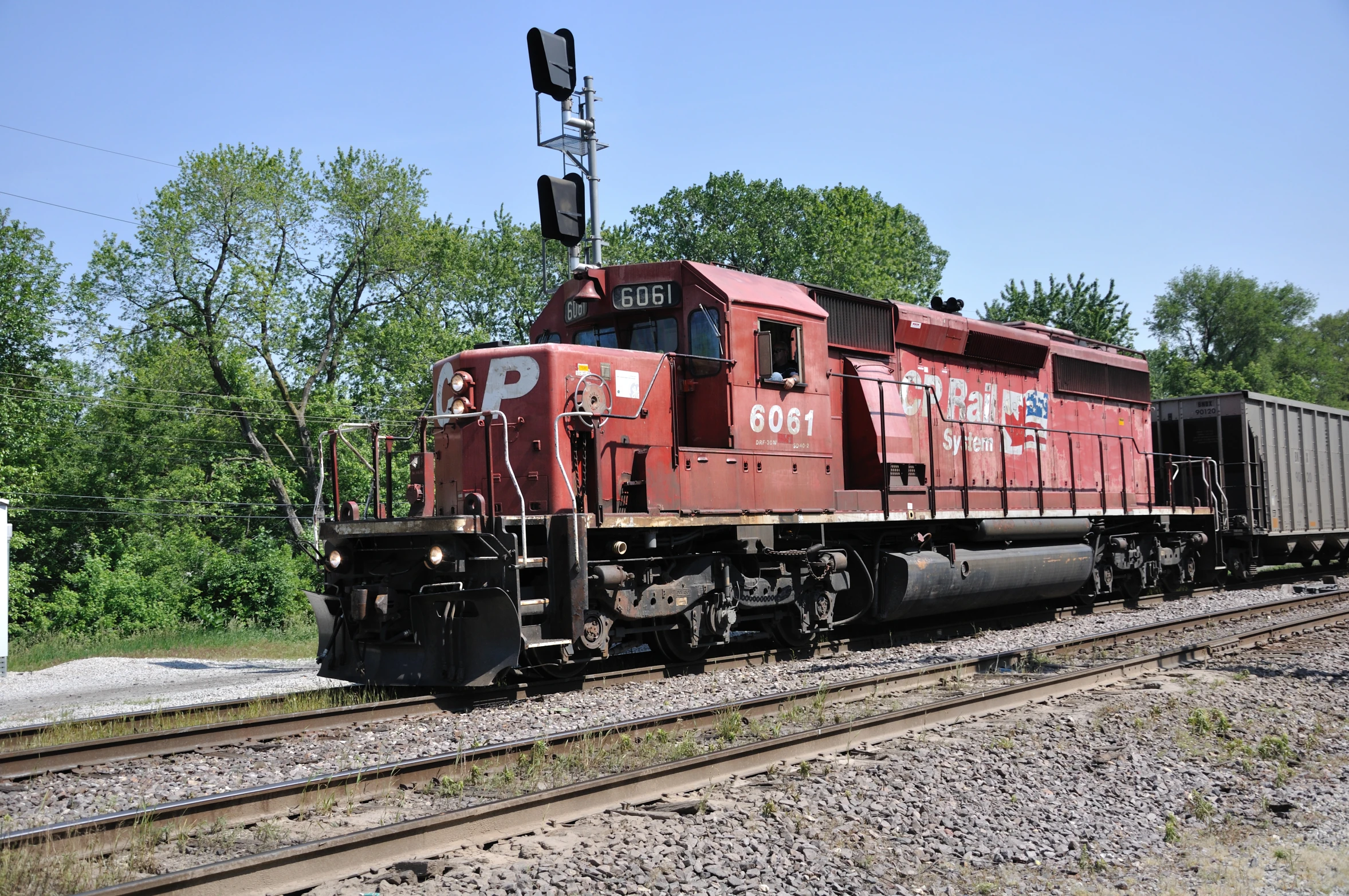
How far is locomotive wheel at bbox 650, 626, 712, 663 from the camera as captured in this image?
964 cm

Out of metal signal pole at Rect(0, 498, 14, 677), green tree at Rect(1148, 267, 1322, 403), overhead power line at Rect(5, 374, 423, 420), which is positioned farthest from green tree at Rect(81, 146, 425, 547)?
green tree at Rect(1148, 267, 1322, 403)

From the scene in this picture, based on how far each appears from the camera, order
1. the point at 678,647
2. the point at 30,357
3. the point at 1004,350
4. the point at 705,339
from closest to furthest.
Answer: the point at 705,339 < the point at 678,647 < the point at 1004,350 < the point at 30,357

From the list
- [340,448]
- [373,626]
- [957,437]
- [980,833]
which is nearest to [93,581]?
[340,448]

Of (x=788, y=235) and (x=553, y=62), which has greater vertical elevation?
(x=788, y=235)

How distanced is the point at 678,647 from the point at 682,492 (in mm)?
1602

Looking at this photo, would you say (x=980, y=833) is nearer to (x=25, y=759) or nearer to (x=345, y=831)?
(x=345, y=831)

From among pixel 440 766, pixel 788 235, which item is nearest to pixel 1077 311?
pixel 788 235

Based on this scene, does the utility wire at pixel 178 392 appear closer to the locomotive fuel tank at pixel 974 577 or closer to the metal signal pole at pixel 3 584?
the metal signal pole at pixel 3 584

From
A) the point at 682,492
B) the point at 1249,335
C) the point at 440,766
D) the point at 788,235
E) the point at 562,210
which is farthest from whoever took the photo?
the point at 1249,335

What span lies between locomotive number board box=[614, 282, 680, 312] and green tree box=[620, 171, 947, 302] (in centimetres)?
3316

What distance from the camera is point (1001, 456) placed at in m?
13.2

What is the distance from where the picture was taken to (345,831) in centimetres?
493

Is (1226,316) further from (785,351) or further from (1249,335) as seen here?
(785,351)

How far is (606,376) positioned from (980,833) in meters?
5.19
